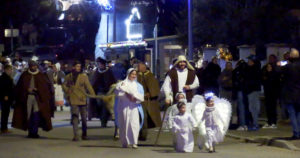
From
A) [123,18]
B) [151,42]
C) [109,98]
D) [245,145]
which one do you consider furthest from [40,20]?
[245,145]

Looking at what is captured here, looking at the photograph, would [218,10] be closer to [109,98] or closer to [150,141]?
[109,98]

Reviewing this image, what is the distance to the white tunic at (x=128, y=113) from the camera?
14711mm

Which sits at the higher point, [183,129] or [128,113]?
[128,113]

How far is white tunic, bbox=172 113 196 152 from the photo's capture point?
13906mm

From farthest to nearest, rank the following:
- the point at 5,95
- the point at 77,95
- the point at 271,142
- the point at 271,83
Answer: the point at 5,95 → the point at 271,83 → the point at 77,95 → the point at 271,142

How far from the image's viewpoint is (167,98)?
49.9ft

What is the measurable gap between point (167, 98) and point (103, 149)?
1.77m

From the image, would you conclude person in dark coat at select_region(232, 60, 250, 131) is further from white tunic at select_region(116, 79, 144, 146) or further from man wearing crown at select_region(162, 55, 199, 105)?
white tunic at select_region(116, 79, 144, 146)

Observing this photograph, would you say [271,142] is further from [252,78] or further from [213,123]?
[252,78]

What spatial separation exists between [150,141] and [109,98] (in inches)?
125

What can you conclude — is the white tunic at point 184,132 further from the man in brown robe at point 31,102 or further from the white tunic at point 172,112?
the man in brown robe at point 31,102

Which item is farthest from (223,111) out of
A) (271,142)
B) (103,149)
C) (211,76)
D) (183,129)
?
(211,76)

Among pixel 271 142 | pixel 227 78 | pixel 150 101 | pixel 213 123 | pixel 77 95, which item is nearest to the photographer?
pixel 213 123

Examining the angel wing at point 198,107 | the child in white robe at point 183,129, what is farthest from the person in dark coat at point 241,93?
the child in white robe at point 183,129
